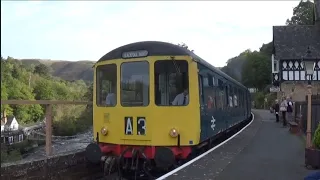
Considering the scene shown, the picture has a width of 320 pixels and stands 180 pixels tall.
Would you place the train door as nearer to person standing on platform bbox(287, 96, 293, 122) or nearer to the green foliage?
the green foliage

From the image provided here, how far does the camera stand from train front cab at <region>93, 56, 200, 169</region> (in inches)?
362

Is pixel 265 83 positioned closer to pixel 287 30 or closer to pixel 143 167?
pixel 287 30

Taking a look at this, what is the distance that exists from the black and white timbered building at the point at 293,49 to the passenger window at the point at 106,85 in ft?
80.6

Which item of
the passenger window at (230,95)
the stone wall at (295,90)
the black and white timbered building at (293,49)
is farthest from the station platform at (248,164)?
the stone wall at (295,90)

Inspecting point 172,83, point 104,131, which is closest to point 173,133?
point 172,83

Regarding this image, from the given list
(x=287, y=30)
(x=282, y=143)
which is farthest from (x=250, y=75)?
(x=282, y=143)

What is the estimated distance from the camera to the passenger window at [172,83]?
9.35 m

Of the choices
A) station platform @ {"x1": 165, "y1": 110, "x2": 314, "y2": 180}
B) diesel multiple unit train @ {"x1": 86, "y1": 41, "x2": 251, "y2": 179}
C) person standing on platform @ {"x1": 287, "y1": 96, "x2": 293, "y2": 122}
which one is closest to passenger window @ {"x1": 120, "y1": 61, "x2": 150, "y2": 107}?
diesel multiple unit train @ {"x1": 86, "y1": 41, "x2": 251, "y2": 179}

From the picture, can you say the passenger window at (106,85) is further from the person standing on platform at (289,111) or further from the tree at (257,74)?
the tree at (257,74)

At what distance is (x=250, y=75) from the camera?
73.4 m

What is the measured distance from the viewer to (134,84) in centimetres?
957

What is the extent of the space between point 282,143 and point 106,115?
7.27 m

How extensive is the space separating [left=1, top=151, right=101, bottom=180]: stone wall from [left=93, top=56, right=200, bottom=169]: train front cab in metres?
1.06

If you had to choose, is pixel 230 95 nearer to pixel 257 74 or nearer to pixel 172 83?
pixel 172 83
